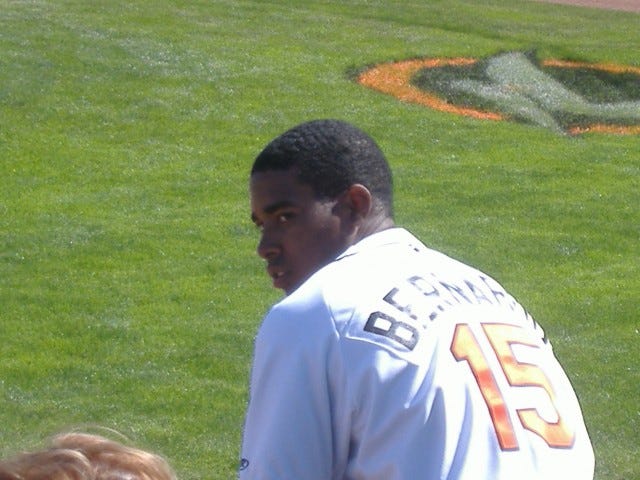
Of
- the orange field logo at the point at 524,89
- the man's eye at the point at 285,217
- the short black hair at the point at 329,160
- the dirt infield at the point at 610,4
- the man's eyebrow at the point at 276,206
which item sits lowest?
the dirt infield at the point at 610,4

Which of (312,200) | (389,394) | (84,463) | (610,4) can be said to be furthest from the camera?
(610,4)

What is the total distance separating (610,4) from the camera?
83.8ft

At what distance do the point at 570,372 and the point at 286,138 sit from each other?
5885 mm

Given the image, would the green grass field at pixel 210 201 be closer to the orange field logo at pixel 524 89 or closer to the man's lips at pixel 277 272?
the orange field logo at pixel 524 89

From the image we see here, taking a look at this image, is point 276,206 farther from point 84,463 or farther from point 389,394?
point 84,463

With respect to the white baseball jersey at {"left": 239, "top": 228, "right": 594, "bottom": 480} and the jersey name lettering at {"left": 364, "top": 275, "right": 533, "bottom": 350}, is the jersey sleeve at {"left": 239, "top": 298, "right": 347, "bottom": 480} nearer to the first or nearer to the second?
the white baseball jersey at {"left": 239, "top": 228, "right": 594, "bottom": 480}

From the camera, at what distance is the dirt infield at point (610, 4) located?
25031 millimetres

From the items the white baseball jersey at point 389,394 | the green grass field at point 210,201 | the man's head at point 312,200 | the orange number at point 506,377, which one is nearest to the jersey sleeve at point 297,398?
the white baseball jersey at point 389,394

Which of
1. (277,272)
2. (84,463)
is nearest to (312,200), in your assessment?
(277,272)

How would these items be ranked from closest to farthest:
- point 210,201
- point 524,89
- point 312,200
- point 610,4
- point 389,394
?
point 389,394, point 312,200, point 210,201, point 524,89, point 610,4

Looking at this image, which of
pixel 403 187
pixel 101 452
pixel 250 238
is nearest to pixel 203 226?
pixel 250 238

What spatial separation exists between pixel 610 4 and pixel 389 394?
24.2 meters

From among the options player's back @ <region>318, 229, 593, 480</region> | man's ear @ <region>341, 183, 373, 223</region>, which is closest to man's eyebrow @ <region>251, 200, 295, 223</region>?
man's ear @ <region>341, 183, 373, 223</region>

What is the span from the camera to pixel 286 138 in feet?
9.73
